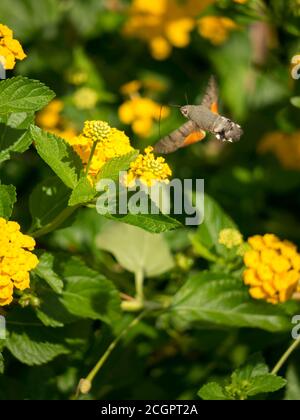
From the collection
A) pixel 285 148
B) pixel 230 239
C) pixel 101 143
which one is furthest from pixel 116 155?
pixel 285 148

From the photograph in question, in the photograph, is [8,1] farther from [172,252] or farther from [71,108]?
[172,252]

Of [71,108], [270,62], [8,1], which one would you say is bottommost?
[71,108]

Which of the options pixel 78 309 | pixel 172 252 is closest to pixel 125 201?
pixel 78 309

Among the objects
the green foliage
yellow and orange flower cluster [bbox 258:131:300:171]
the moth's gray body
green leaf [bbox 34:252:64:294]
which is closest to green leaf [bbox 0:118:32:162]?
the green foliage

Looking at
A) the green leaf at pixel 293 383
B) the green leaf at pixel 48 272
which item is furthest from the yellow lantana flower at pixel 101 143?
the green leaf at pixel 293 383

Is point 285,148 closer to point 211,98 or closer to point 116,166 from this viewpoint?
point 211,98

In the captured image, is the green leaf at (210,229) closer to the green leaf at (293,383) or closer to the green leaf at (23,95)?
the green leaf at (293,383)

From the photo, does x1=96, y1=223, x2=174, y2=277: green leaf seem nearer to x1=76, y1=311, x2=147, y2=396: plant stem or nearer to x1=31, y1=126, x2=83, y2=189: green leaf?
x1=76, y1=311, x2=147, y2=396: plant stem
